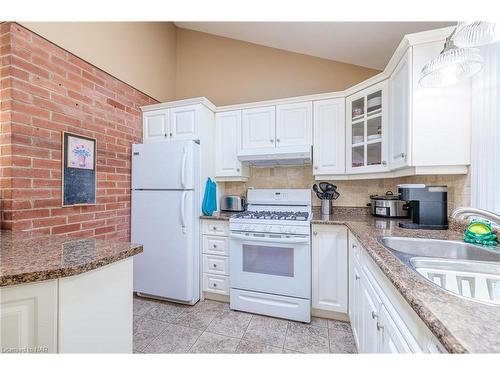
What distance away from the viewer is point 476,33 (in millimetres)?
901

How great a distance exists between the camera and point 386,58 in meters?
2.24

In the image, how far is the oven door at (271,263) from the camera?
1.93 metres

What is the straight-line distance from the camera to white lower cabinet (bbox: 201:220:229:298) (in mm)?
2256

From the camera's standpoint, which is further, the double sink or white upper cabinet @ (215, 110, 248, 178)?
white upper cabinet @ (215, 110, 248, 178)

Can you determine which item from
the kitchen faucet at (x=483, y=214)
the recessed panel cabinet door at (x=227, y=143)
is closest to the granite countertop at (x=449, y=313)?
the kitchen faucet at (x=483, y=214)

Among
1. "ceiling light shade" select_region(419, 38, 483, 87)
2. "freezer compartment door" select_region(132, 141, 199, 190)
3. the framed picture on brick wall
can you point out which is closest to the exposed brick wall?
the framed picture on brick wall

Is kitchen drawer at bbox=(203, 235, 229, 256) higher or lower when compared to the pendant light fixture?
lower

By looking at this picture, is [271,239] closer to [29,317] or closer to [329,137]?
[329,137]

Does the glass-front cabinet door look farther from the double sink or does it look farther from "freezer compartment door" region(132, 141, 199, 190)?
"freezer compartment door" region(132, 141, 199, 190)

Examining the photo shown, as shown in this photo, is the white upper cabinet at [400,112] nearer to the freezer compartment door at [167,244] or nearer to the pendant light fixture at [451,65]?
the pendant light fixture at [451,65]

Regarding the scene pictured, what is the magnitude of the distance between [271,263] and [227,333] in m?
0.67
